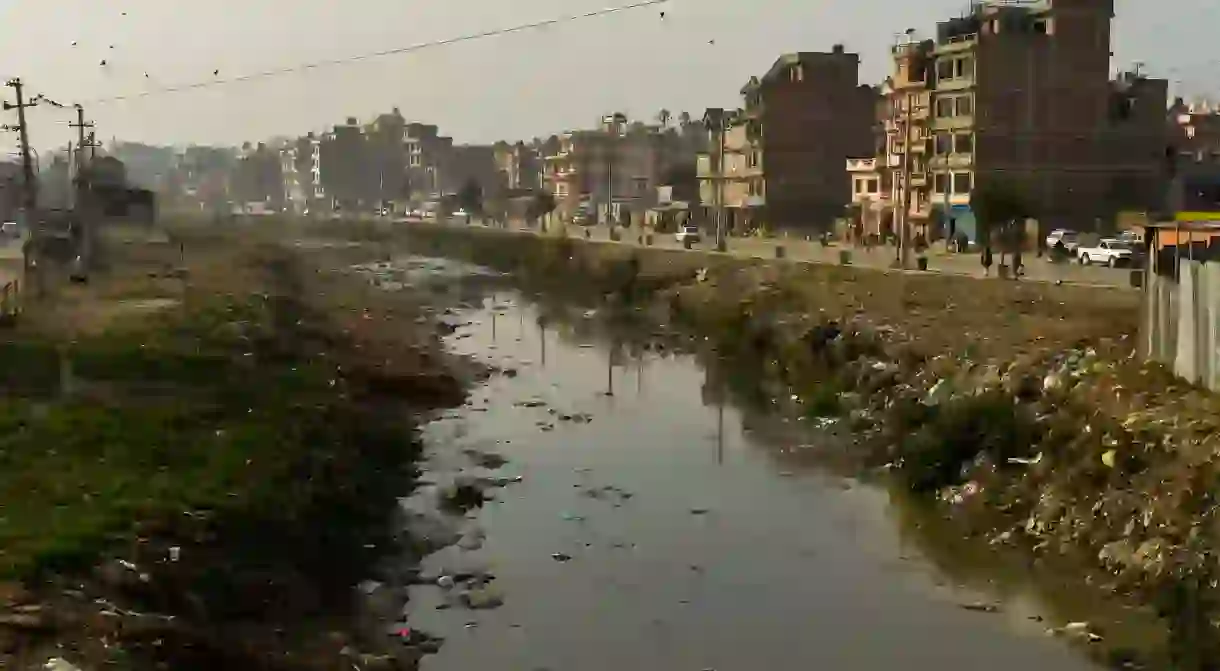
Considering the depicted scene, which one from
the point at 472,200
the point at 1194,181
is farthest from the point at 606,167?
the point at 1194,181

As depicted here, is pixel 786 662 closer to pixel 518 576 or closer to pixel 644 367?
pixel 518 576

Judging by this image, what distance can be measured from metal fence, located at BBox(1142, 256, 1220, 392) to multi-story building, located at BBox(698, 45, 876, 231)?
6187 centimetres

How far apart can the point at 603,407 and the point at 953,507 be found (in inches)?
494

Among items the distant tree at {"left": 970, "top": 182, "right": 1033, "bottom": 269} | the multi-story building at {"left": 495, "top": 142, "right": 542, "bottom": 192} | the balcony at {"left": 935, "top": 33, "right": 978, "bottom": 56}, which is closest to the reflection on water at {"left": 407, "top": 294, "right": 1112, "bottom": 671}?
the distant tree at {"left": 970, "top": 182, "right": 1033, "bottom": 269}

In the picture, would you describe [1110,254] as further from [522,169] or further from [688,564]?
[522,169]

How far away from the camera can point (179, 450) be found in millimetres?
16797

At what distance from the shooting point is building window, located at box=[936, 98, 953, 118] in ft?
205

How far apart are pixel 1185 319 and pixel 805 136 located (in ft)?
215

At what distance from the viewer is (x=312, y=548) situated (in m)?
15.2

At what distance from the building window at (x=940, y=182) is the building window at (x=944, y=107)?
295 cm

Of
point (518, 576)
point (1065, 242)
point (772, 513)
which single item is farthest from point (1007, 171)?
point (518, 576)

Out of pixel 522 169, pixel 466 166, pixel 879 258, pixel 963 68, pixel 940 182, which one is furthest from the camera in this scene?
pixel 466 166

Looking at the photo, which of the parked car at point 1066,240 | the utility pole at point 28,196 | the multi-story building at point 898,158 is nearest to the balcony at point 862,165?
the multi-story building at point 898,158

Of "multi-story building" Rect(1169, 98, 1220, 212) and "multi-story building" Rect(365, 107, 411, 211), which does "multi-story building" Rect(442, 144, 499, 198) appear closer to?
"multi-story building" Rect(365, 107, 411, 211)
